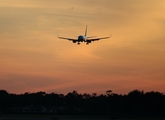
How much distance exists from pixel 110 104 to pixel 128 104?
1147 cm

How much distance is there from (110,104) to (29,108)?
27544mm

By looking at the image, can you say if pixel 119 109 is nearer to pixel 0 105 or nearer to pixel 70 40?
pixel 0 105

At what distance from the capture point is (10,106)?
19638cm

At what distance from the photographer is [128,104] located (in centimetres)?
18800

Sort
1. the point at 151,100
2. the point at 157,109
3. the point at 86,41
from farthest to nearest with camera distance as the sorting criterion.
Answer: the point at 151,100
the point at 157,109
the point at 86,41

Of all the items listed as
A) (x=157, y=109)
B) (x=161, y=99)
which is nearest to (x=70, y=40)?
(x=157, y=109)

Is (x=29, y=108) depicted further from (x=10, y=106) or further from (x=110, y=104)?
(x=110, y=104)

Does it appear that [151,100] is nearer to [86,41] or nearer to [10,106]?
[10,106]

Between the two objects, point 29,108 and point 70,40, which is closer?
point 70,40

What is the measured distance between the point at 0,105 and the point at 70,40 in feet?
238

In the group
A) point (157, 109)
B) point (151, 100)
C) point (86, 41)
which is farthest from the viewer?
point (151, 100)

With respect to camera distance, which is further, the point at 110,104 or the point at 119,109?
the point at 110,104

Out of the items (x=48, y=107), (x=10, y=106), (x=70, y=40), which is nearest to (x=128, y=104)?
(x=48, y=107)

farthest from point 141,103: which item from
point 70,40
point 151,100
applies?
point 70,40
